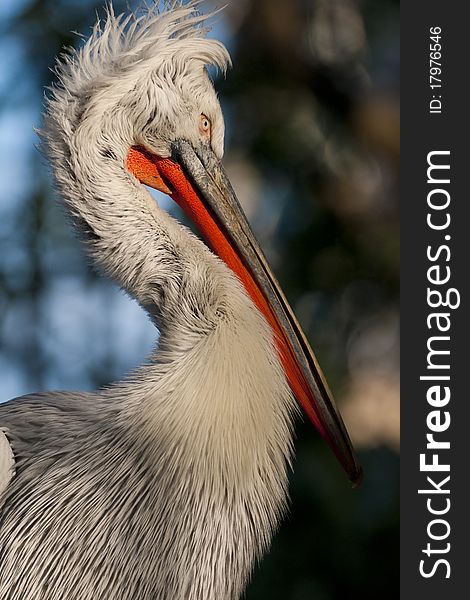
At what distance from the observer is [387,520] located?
4.62 metres

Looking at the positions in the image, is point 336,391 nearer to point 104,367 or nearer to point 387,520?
point 387,520

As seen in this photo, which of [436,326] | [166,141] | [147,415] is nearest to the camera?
[147,415]

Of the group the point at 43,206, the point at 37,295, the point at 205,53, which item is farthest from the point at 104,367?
the point at 205,53

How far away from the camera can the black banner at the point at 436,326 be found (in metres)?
3.68

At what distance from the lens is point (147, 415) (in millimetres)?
2488

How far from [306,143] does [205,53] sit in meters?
3.02

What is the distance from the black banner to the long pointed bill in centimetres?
104

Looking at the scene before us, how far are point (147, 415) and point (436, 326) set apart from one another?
5.41ft

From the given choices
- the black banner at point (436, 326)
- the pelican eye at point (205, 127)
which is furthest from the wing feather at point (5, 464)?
the black banner at point (436, 326)

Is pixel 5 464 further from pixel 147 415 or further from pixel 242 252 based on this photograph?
pixel 242 252

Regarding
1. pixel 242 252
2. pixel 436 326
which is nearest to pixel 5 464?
pixel 242 252

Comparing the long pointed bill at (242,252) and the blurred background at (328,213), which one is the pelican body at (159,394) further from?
the blurred background at (328,213)

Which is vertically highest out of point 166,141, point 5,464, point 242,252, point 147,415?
point 166,141

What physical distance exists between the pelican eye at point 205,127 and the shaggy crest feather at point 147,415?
2.0 inches
